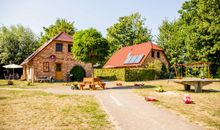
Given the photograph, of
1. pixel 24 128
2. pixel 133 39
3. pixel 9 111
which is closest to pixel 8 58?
pixel 133 39

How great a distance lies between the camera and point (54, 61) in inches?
1347

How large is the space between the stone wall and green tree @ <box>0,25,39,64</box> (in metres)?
15.4

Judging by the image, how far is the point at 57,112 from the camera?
33.4 feet

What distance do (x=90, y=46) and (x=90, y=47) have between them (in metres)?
0.13

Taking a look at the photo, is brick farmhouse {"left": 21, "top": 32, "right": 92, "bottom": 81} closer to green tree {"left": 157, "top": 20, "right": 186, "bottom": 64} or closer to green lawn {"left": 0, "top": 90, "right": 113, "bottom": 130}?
green tree {"left": 157, "top": 20, "right": 186, "bottom": 64}

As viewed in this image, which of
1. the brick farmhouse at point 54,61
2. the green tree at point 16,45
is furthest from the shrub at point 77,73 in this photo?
the green tree at point 16,45

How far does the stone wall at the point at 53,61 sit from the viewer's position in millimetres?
33156

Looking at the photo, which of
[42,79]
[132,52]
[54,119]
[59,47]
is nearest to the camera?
[54,119]

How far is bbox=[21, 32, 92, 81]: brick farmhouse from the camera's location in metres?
33.2

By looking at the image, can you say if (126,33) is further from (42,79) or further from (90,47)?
(90,47)

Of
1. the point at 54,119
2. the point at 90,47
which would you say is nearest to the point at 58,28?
the point at 90,47

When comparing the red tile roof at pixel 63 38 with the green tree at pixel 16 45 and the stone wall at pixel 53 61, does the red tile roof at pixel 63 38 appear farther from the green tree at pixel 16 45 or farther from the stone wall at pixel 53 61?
the green tree at pixel 16 45

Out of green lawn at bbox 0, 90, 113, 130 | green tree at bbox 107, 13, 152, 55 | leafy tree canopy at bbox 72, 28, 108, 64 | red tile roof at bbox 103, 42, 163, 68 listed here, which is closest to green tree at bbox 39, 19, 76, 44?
green tree at bbox 107, 13, 152, 55

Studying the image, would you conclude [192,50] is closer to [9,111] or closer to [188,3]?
[188,3]
